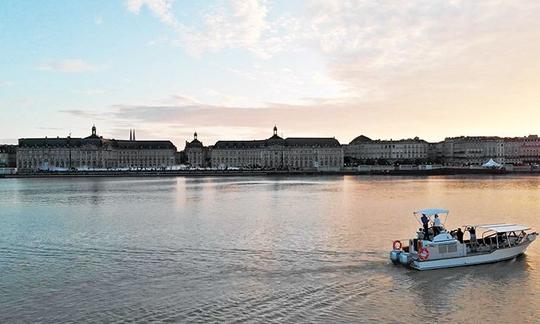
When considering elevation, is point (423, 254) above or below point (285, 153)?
below

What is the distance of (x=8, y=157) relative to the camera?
636 ft

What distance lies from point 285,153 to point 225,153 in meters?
21.3

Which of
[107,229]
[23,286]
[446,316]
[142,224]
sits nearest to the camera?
[446,316]

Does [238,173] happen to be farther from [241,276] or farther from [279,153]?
[241,276]

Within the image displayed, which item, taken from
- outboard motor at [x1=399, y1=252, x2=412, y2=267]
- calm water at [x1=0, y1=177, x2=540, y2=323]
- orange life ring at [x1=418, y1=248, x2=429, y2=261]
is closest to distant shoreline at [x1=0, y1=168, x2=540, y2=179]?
calm water at [x1=0, y1=177, x2=540, y2=323]

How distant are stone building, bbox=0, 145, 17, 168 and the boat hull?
193921mm

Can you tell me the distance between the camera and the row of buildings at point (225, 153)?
587ft

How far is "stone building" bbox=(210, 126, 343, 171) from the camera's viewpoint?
18662cm

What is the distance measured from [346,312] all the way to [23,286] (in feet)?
36.1

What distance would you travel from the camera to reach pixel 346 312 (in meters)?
15.7

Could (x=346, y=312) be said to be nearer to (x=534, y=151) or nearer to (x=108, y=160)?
(x=108, y=160)

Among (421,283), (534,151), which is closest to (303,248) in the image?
(421,283)

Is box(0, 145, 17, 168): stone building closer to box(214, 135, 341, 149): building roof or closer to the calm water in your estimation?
box(214, 135, 341, 149): building roof

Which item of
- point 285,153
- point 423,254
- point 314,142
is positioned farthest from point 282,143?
point 423,254
